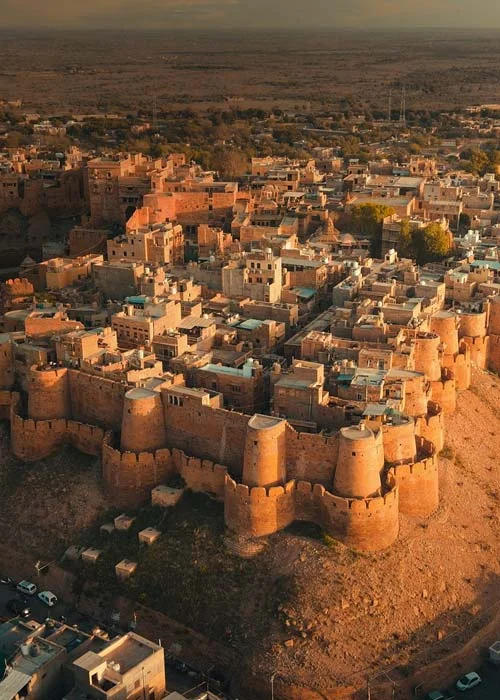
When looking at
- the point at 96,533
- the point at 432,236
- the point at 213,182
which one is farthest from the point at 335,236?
the point at 96,533

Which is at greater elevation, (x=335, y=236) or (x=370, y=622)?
(x=335, y=236)

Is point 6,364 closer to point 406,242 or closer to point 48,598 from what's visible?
point 48,598

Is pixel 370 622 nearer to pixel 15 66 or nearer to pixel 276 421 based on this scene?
pixel 276 421

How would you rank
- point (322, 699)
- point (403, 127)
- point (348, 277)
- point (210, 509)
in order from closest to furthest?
point (322, 699)
point (210, 509)
point (348, 277)
point (403, 127)

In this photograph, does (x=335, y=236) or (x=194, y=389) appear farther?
(x=335, y=236)

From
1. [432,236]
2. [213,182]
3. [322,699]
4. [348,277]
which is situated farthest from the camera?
[213,182]

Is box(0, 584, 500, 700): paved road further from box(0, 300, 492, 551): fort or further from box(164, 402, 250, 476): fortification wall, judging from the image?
box(164, 402, 250, 476): fortification wall

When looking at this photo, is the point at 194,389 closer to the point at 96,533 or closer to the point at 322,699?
the point at 96,533

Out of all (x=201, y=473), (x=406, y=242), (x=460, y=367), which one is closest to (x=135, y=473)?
→ (x=201, y=473)
